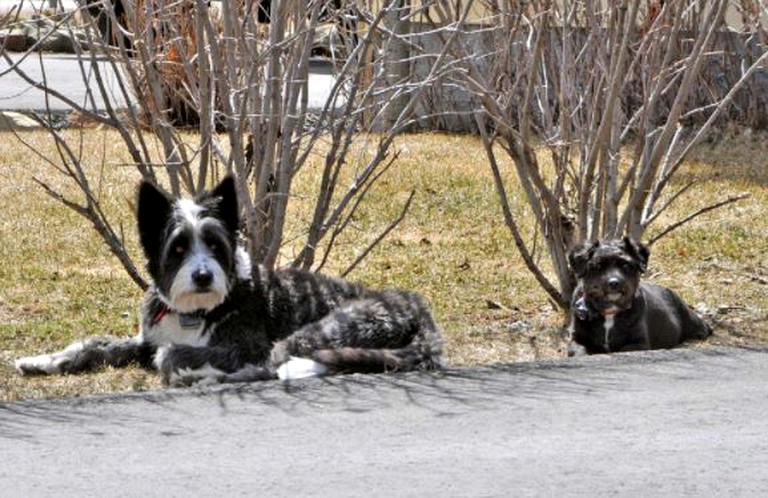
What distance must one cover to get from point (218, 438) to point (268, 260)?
229 cm

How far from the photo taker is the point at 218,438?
6.72 metres

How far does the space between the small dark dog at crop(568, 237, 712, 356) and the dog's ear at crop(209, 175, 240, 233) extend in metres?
1.87

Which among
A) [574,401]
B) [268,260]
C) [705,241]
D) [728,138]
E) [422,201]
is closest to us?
[574,401]

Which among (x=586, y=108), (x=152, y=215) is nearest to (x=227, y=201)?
(x=152, y=215)

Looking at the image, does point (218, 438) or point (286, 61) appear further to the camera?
point (286, 61)

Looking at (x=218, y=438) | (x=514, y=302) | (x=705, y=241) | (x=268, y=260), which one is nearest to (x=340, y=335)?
(x=268, y=260)

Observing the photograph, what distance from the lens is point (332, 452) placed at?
258 inches

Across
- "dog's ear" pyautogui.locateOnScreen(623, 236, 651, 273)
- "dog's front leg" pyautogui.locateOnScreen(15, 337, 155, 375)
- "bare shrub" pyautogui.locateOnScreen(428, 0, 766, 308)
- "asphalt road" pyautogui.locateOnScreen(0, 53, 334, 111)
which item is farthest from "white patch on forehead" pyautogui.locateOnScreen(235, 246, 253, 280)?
"asphalt road" pyautogui.locateOnScreen(0, 53, 334, 111)

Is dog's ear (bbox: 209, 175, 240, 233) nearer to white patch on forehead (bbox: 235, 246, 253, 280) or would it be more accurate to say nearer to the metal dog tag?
white patch on forehead (bbox: 235, 246, 253, 280)

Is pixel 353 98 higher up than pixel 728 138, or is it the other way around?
pixel 353 98

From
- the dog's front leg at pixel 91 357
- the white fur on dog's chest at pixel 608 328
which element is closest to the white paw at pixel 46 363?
the dog's front leg at pixel 91 357

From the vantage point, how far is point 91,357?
8.22 m

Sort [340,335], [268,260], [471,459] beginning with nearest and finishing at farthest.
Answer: [471,459]
[340,335]
[268,260]

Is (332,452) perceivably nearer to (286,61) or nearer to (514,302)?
(286,61)
